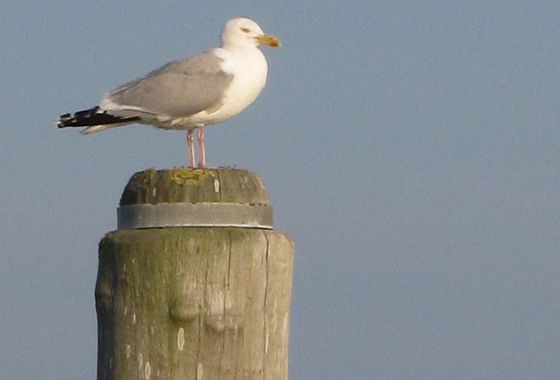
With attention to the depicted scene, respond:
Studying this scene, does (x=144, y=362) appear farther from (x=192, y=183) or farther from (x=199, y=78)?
(x=199, y=78)

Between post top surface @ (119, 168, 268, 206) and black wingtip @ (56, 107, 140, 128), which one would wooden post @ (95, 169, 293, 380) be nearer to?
post top surface @ (119, 168, 268, 206)

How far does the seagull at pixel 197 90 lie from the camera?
31.0 ft

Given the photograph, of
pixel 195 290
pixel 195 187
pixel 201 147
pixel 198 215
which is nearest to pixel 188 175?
pixel 195 187

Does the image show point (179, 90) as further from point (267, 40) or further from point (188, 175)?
point (188, 175)

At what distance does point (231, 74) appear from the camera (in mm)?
9516

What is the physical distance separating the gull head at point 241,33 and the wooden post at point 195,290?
5452mm

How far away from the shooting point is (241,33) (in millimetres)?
9969

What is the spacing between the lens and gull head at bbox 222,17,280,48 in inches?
392

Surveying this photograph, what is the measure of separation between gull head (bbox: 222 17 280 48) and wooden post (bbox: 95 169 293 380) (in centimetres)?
545

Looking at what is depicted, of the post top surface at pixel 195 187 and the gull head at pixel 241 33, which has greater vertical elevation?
the gull head at pixel 241 33

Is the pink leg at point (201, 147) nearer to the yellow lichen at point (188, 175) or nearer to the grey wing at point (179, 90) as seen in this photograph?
the grey wing at point (179, 90)

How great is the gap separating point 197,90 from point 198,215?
5.02m

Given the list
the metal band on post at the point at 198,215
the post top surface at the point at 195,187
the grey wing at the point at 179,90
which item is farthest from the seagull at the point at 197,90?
the metal band on post at the point at 198,215

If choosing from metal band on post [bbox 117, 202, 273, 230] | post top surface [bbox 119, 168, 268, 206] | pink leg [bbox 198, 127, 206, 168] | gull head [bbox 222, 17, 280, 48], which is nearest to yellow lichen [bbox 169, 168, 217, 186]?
post top surface [bbox 119, 168, 268, 206]
